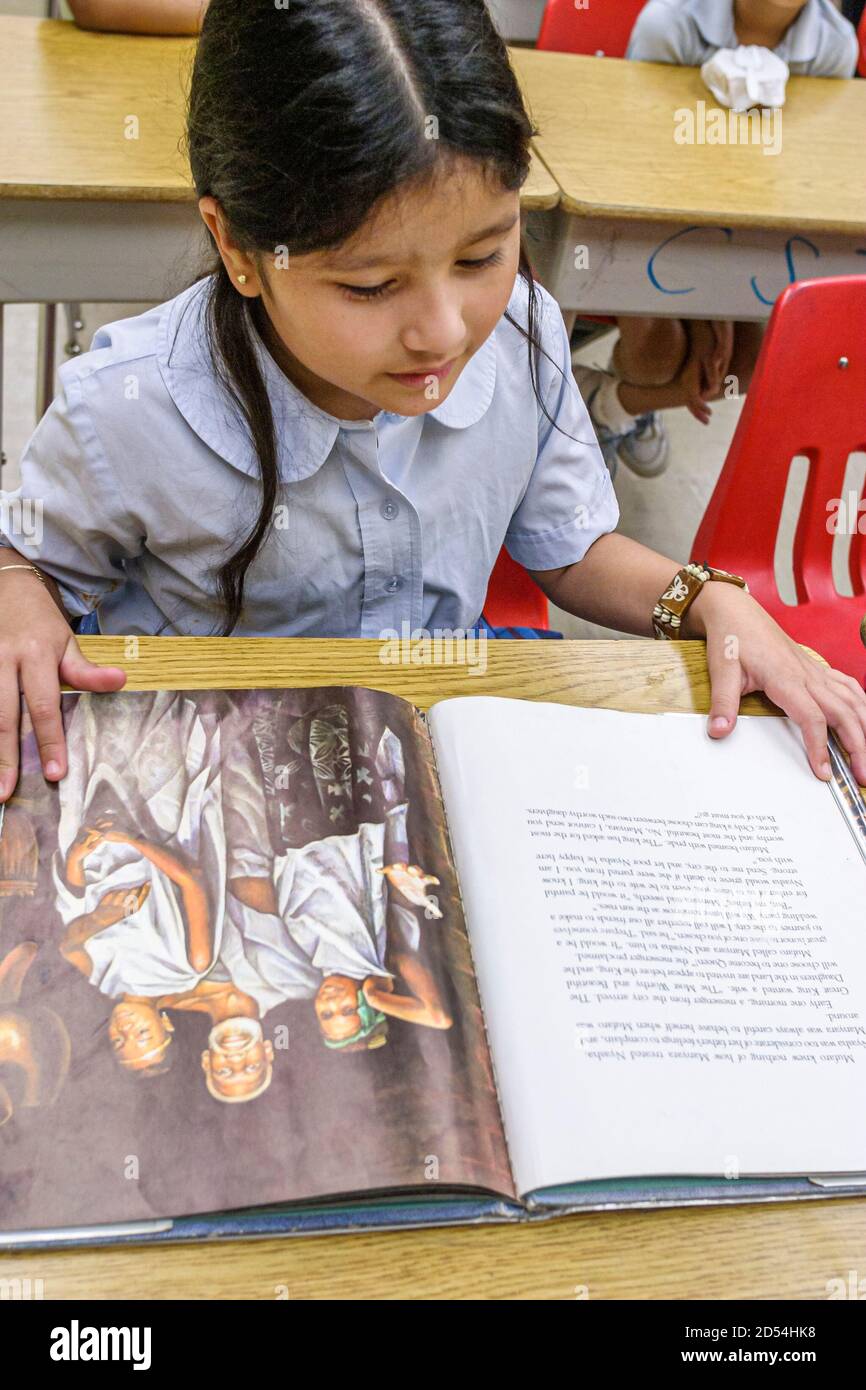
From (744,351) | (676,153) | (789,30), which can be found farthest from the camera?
(744,351)

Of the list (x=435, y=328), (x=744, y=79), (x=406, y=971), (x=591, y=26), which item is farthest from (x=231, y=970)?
(x=591, y=26)

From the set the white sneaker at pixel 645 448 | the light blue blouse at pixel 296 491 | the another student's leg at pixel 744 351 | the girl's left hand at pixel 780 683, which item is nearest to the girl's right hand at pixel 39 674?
the light blue blouse at pixel 296 491

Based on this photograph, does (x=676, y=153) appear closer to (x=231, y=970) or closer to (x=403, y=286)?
(x=403, y=286)

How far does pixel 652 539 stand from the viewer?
7.64 ft

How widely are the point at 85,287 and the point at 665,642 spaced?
1049 millimetres

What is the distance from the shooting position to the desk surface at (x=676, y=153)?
5.20 feet

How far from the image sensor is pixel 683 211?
5.12ft

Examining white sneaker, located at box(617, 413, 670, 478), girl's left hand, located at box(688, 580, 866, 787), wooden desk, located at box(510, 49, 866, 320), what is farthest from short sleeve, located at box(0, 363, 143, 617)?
white sneaker, located at box(617, 413, 670, 478)

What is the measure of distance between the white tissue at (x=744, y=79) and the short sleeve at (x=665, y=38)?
0.06m

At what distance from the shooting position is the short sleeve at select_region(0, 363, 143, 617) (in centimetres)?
84

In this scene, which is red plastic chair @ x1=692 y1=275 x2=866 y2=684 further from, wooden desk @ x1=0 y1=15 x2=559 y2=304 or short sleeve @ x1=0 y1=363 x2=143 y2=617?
short sleeve @ x1=0 y1=363 x2=143 y2=617

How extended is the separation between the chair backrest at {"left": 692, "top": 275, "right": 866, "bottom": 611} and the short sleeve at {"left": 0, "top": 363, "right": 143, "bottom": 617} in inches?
27.8

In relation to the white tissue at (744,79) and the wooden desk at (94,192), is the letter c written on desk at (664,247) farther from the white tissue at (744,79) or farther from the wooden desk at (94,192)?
the white tissue at (744,79)

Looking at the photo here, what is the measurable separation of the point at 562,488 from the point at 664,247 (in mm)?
767
